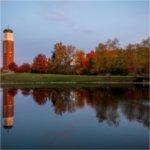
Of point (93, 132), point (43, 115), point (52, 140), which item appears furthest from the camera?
point (43, 115)

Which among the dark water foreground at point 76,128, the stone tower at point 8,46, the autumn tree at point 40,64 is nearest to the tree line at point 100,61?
the autumn tree at point 40,64

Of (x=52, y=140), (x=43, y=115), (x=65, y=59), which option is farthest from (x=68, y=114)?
(x=65, y=59)

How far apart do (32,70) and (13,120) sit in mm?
70555

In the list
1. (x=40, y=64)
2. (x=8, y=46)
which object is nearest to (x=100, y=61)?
(x=40, y=64)

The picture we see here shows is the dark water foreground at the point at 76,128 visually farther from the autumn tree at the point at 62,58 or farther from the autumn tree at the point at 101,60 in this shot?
the autumn tree at the point at 62,58

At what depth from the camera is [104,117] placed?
18125 millimetres

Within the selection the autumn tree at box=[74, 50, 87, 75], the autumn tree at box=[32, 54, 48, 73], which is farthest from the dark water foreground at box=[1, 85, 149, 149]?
the autumn tree at box=[32, 54, 48, 73]

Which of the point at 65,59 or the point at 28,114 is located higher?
the point at 65,59

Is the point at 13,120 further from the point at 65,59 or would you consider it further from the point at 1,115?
the point at 65,59

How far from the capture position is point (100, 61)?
71.0 meters

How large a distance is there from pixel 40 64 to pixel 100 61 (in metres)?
20.7

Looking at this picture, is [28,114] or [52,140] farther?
[28,114]

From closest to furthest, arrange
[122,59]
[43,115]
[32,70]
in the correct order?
1. [43,115]
2. [122,59]
3. [32,70]

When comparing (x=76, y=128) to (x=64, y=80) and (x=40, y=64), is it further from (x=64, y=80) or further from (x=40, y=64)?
(x=40, y=64)
